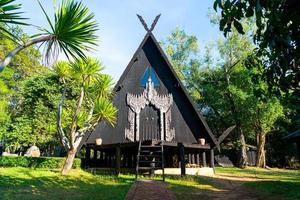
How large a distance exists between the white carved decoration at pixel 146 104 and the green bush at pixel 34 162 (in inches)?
216

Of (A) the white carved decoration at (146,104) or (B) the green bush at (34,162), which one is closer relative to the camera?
(A) the white carved decoration at (146,104)

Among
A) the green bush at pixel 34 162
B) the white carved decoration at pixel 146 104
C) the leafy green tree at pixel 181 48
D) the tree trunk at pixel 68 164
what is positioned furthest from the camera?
the leafy green tree at pixel 181 48

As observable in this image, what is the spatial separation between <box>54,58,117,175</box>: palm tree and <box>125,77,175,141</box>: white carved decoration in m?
2.72

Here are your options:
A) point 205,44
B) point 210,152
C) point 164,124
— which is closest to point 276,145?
point 205,44

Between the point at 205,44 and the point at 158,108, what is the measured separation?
1853 cm

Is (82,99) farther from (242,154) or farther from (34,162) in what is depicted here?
(242,154)

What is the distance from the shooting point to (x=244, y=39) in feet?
97.8

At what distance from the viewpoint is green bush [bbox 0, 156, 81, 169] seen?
62.1 ft

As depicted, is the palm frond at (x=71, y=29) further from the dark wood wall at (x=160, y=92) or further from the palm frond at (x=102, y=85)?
the dark wood wall at (x=160, y=92)

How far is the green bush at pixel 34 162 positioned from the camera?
18.9 metres

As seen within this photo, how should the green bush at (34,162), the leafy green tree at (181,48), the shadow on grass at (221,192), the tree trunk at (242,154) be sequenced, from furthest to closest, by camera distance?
the leafy green tree at (181,48) < the tree trunk at (242,154) < the green bush at (34,162) < the shadow on grass at (221,192)

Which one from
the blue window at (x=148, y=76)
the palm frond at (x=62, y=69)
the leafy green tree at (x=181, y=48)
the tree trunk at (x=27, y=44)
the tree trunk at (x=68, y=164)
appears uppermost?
the leafy green tree at (x=181, y=48)

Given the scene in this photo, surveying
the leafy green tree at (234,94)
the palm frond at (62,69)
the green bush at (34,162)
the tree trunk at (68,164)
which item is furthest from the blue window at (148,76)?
the leafy green tree at (234,94)

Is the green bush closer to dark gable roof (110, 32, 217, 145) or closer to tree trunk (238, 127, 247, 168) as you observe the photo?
dark gable roof (110, 32, 217, 145)
